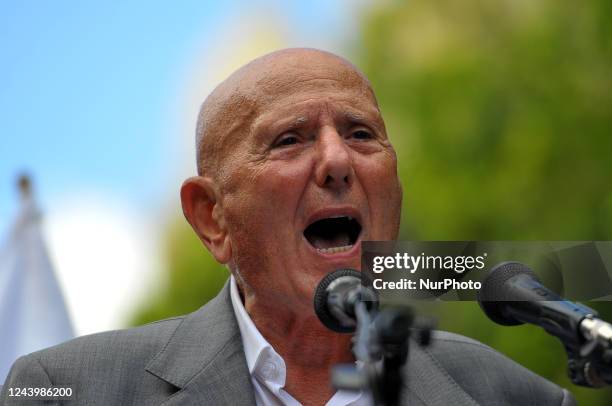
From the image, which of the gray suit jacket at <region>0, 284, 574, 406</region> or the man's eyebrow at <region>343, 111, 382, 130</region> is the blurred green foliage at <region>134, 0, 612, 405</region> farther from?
the man's eyebrow at <region>343, 111, 382, 130</region>

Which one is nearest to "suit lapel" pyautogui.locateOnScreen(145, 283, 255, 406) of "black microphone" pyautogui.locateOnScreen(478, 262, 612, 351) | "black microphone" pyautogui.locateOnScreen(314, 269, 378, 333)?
"black microphone" pyautogui.locateOnScreen(314, 269, 378, 333)

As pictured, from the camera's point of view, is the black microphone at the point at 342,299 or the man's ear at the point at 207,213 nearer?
the black microphone at the point at 342,299

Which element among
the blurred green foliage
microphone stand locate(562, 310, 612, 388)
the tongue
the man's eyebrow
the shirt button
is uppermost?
the blurred green foliage

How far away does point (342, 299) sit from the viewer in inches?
98.9

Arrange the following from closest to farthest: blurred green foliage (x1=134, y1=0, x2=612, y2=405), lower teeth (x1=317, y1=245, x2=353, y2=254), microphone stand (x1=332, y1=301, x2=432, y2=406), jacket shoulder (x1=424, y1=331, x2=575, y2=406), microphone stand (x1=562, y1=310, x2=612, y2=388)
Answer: microphone stand (x1=562, y1=310, x2=612, y2=388)
microphone stand (x1=332, y1=301, x2=432, y2=406)
lower teeth (x1=317, y1=245, x2=353, y2=254)
jacket shoulder (x1=424, y1=331, x2=575, y2=406)
blurred green foliage (x1=134, y1=0, x2=612, y2=405)

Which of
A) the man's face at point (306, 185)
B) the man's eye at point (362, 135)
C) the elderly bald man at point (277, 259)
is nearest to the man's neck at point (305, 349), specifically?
the elderly bald man at point (277, 259)

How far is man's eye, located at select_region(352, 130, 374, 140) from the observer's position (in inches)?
147

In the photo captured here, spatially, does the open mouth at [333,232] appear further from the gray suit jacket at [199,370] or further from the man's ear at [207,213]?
the gray suit jacket at [199,370]

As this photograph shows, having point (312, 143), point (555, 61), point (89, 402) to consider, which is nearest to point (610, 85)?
point (555, 61)

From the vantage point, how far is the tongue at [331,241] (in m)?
3.57

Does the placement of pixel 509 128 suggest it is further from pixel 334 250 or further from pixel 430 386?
pixel 334 250

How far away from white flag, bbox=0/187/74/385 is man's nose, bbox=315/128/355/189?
249 cm

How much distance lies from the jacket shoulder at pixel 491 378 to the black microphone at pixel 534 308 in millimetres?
1415

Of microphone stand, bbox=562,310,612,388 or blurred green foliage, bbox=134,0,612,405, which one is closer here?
microphone stand, bbox=562,310,612,388
